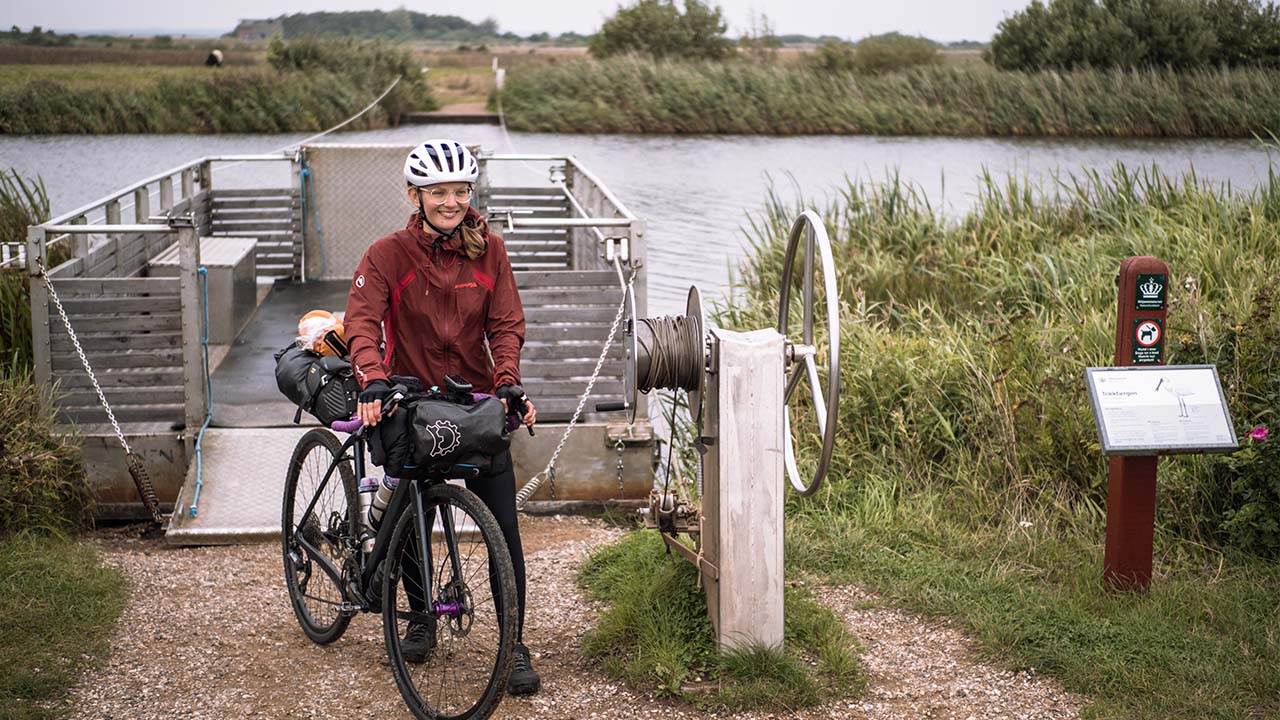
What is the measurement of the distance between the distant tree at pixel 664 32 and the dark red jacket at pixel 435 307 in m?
42.9

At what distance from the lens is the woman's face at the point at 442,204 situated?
4488 millimetres

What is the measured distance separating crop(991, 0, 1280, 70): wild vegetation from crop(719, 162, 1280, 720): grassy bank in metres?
14.4

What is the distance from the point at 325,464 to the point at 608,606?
1.37 meters

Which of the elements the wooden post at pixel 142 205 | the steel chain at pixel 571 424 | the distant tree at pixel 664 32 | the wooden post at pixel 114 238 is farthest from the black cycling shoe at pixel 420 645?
the distant tree at pixel 664 32

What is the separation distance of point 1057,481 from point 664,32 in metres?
41.7

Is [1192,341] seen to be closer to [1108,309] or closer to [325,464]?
[1108,309]

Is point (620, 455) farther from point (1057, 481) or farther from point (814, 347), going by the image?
point (814, 347)

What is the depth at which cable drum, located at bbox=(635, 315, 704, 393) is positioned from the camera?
16.5 feet

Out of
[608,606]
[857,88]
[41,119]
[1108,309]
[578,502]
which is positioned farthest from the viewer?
[857,88]

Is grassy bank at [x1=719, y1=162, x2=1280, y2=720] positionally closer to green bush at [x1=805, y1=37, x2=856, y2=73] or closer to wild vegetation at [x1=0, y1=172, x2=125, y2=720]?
wild vegetation at [x1=0, y1=172, x2=125, y2=720]

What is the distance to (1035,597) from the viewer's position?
5.57 m

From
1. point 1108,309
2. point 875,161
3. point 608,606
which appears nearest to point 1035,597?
point 608,606

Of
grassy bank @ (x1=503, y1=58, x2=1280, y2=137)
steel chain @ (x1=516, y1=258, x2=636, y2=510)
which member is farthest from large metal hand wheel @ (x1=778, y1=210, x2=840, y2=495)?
grassy bank @ (x1=503, y1=58, x2=1280, y2=137)

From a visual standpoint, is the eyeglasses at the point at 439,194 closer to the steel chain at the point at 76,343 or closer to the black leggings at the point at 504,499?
the black leggings at the point at 504,499
